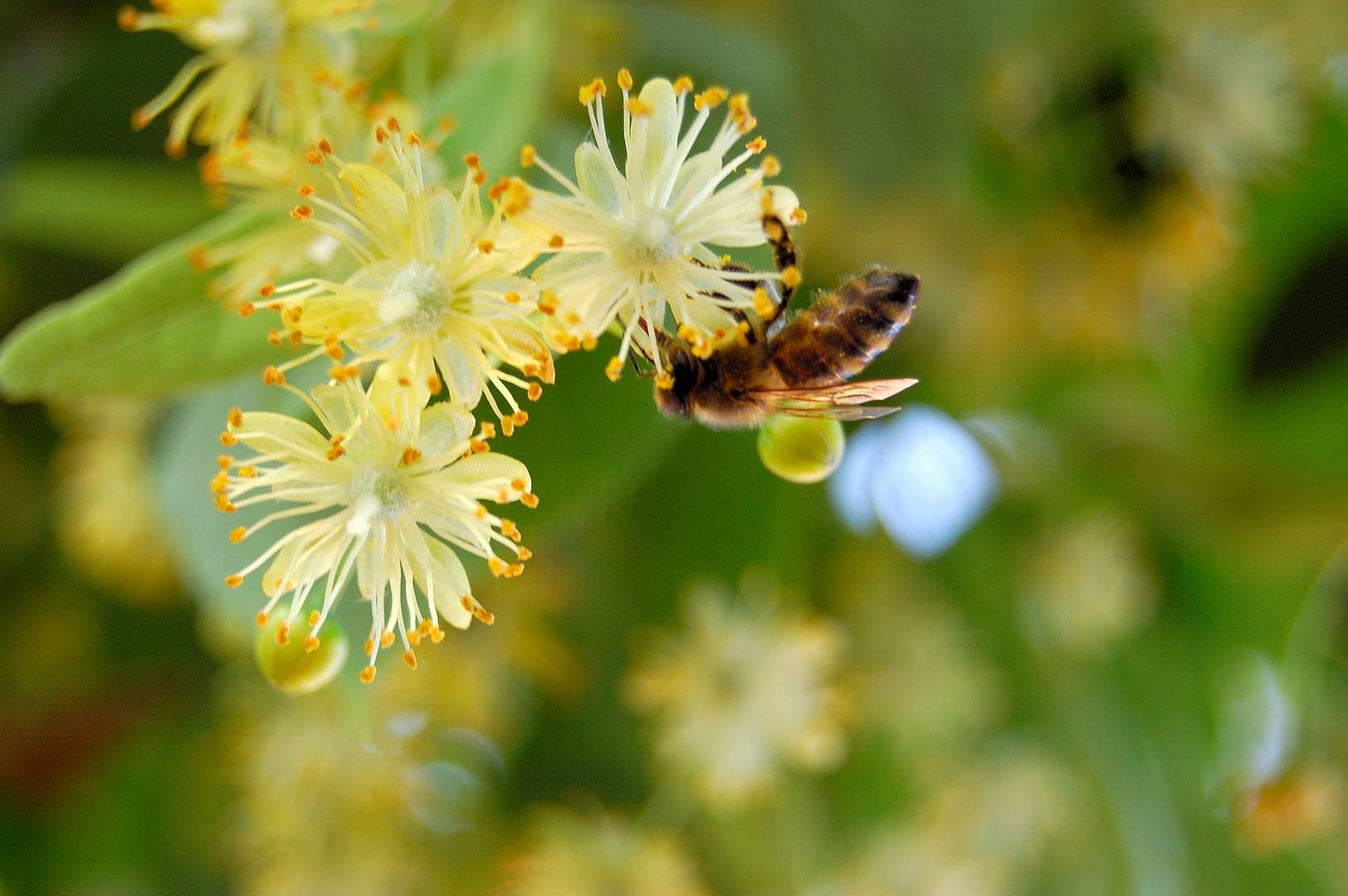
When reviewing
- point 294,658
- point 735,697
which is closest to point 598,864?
point 735,697

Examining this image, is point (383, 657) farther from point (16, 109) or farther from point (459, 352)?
point (16, 109)

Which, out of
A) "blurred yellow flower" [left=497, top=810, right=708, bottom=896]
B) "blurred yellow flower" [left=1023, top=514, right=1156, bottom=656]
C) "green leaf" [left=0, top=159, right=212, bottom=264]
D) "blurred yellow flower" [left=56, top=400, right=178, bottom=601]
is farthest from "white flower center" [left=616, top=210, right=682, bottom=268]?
"blurred yellow flower" [left=1023, top=514, right=1156, bottom=656]

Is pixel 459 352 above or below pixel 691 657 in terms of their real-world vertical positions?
below

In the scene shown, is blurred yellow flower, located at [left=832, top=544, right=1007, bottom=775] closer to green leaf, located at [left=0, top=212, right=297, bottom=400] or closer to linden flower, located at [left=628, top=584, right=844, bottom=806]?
linden flower, located at [left=628, top=584, right=844, bottom=806]

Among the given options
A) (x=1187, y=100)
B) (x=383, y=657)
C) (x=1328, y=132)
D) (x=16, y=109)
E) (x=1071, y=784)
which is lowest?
(x=383, y=657)

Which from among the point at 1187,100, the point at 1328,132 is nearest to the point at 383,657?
the point at 1187,100

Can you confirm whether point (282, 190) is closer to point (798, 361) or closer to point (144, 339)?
point (144, 339)

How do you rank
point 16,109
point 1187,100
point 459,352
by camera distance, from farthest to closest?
point 1187,100 < point 16,109 < point 459,352

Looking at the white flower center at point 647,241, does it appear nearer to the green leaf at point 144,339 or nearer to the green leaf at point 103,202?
the green leaf at point 144,339
